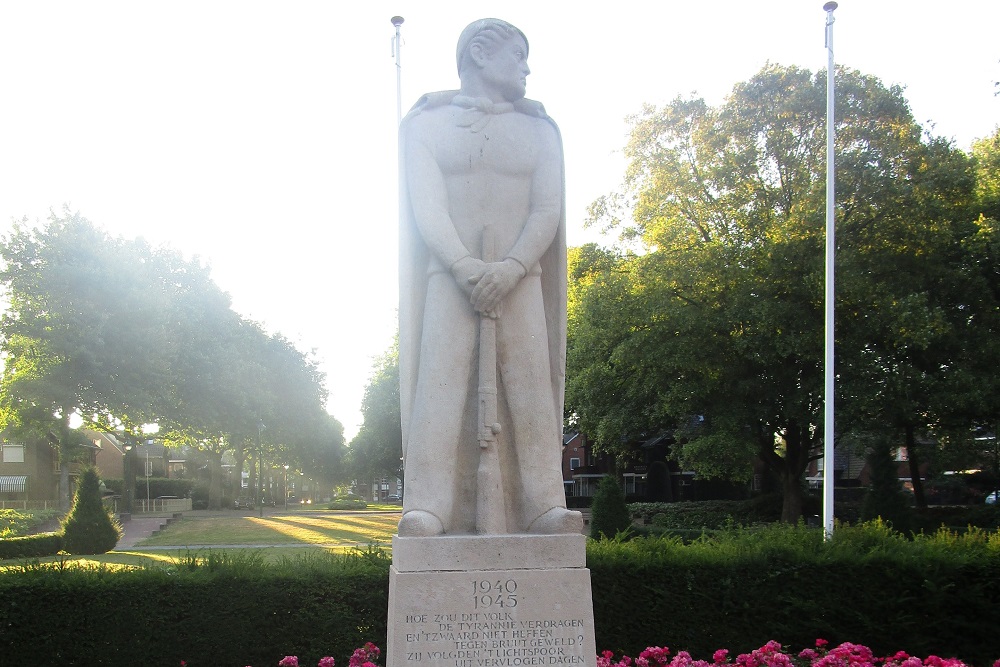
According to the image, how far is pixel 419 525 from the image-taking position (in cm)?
568

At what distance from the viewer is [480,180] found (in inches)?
253

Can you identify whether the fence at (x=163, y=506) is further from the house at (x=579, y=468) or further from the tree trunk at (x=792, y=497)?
the tree trunk at (x=792, y=497)

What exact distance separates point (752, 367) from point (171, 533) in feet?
→ 90.2

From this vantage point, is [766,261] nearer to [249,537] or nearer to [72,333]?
[249,537]

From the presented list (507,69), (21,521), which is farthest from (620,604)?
(21,521)

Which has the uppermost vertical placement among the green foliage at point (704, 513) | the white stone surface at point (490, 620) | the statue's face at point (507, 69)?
the statue's face at point (507, 69)

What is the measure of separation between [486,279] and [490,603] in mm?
2168

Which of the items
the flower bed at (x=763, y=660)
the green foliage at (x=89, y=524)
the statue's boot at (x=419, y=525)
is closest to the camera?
the statue's boot at (x=419, y=525)

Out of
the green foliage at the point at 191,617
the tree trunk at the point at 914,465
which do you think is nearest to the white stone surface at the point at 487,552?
the green foliage at the point at 191,617

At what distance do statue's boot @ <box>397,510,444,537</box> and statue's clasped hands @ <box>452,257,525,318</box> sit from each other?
147 cm

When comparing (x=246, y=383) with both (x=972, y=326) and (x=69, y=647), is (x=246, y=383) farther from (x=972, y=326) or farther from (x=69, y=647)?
(x=69, y=647)

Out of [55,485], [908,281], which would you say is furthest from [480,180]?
[55,485]

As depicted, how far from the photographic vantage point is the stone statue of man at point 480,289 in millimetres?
6016

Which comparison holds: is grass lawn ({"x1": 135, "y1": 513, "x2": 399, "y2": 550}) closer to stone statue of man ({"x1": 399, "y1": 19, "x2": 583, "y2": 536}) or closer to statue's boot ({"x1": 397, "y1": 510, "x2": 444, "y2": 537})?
stone statue of man ({"x1": 399, "y1": 19, "x2": 583, "y2": 536})
